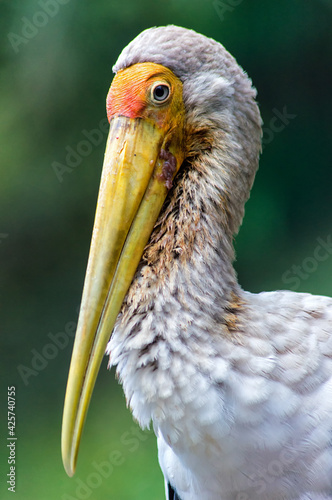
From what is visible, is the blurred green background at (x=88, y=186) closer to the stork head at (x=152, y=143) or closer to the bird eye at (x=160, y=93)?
the stork head at (x=152, y=143)

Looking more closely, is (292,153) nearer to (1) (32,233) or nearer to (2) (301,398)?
(1) (32,233)

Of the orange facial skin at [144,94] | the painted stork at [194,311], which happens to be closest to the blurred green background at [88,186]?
the painted stork at [194,311]

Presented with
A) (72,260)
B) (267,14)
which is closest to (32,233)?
(72,260)

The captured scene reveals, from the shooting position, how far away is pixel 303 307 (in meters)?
1.44

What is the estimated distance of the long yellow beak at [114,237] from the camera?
48.5 inches

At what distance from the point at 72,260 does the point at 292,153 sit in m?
1.43

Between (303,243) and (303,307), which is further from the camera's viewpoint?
(303,243)

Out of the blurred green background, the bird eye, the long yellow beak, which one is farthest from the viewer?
the blurred green background

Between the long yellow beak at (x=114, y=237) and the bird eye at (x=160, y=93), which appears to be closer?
the long yellow beak at (x=114, y=237)

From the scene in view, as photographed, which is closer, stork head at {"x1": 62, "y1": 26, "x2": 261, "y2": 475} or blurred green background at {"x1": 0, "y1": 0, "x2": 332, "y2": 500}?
stork head at {"x1": 62, "y1": 26, "x2": 261, "y2": 475}

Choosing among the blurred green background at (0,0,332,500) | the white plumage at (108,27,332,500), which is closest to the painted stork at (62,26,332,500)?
the white plumage at (108,27,332,500)

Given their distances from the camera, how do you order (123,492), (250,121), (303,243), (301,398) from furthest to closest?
(303,243), (123,492), (250,121), (301,398)

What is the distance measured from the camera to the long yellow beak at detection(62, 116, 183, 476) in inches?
48.5

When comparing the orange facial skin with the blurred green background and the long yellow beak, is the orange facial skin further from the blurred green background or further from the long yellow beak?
the blurred green background
